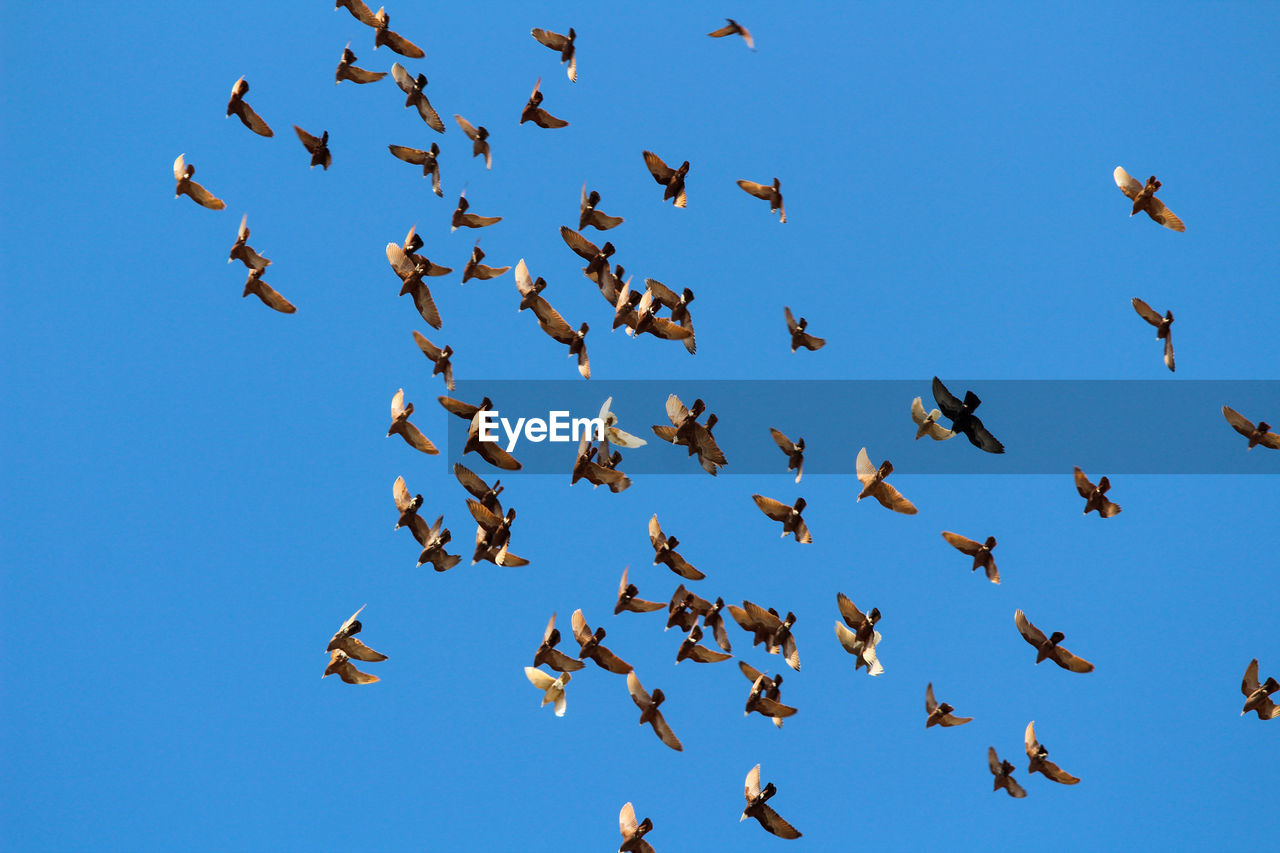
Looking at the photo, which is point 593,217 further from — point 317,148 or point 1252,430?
point 1252,430

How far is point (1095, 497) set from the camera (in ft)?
11.9

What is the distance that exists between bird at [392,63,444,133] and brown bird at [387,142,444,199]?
3.2 inches

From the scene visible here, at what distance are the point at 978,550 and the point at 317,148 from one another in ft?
8.30

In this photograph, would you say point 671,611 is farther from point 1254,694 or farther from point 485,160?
point 1254,694

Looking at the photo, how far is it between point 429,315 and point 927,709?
83.0 inches

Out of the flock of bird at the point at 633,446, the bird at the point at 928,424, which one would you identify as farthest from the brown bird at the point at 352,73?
the bird at the point at 928,424

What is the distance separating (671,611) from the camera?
3596mm

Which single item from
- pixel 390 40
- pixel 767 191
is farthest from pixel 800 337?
pixel 390 40

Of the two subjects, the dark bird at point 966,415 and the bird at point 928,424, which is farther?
the bird at point 928,424

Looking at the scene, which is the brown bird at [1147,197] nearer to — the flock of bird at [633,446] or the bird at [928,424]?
the flock of bird at [633,446]

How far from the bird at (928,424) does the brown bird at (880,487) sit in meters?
0.23

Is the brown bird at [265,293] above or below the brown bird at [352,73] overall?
below

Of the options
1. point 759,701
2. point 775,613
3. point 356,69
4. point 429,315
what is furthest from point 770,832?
point 356,69

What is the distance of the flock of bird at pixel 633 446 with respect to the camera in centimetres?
346
